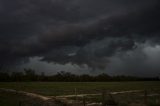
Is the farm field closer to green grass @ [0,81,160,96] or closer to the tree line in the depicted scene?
green grass @ [0,81,160,96]

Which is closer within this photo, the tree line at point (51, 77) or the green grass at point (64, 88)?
the green grass at point (64, 88)

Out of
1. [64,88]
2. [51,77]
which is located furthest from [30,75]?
[64,88]

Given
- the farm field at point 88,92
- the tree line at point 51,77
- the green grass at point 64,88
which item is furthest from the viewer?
the tree line at point 51,77

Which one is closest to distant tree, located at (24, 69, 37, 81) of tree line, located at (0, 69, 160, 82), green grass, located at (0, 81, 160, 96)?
tree line, located at (0, 69, 160, 82)


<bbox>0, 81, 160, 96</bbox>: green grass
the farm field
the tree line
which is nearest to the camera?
the farm field

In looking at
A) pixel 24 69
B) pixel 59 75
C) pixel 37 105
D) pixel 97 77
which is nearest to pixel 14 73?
pixel 24 69

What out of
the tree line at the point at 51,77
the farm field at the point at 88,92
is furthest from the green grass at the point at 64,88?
the tree line at the point at 51,77

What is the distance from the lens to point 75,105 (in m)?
32.2

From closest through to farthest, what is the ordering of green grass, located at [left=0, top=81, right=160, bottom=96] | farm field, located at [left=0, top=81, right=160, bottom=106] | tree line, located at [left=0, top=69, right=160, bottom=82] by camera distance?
farm field, located at [left=0, top=81, right=160, bottom=106] → green grass, located at [left=0, top=81, right=160, bottom=96] → tree line, located at [left=0, top=69, right=160, bottom=82]

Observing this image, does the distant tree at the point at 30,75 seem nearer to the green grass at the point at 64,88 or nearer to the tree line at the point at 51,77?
the tree line at the point at 51,77

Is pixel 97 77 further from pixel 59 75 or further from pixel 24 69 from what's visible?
pixel 24 69

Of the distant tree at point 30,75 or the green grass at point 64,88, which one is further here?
the distant tree at point 30,75

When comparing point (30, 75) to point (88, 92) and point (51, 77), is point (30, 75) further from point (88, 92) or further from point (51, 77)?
point (88, 92)

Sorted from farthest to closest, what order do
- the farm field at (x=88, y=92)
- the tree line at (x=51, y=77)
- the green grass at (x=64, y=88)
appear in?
the tree line at (x=51, y=77)
the green grass at (x=64, y=88)
the farm field at (x=88, y=92)
